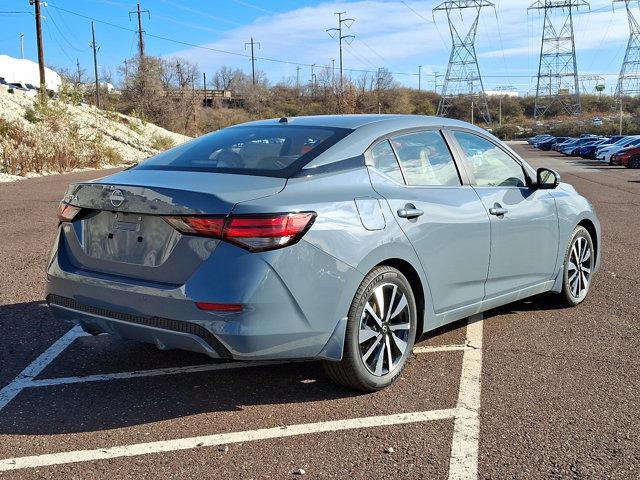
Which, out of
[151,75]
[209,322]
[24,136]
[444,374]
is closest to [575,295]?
[444,374]

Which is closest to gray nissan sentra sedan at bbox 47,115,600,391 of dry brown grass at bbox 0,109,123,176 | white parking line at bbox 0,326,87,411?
white parking line at bbox 0,326,87,411

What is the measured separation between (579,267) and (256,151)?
3317 mm

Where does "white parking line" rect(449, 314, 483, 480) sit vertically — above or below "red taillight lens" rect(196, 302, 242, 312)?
below

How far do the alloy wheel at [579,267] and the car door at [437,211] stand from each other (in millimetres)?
1541

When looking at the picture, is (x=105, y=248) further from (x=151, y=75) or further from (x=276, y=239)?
(x=151, y=75)

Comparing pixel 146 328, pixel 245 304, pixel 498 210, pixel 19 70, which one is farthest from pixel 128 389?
pixel 19 70

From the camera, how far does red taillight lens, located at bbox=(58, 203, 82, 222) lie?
4.02m

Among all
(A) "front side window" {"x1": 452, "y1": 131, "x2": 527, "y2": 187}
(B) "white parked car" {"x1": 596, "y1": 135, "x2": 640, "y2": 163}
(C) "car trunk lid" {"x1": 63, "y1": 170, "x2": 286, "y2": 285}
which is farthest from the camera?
(B) "white parked car" {"x1": 596, "y1": 135, "x2": 640, "y2": 163}

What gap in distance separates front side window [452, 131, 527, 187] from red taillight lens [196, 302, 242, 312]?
2.34m

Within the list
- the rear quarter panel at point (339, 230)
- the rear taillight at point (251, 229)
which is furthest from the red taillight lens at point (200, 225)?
the rear quarter panel at point (339, 230)

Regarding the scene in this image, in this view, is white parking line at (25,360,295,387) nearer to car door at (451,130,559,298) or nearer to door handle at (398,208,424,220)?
door handle at (398,208,424,220)

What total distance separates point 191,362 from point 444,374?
1.69 m

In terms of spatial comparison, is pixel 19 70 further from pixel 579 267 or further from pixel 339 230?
pixel 339 230

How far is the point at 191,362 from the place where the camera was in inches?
182
